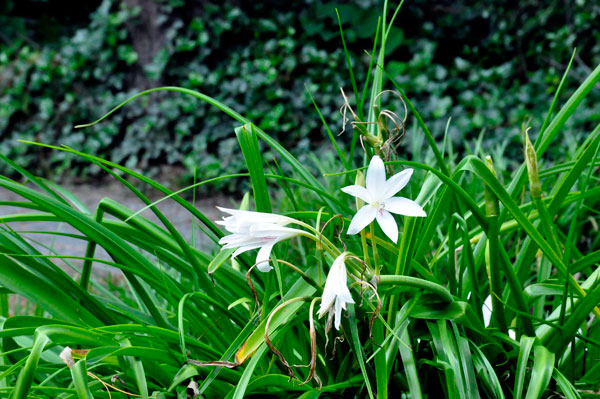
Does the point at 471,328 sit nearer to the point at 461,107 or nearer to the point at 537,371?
the point at 537,371

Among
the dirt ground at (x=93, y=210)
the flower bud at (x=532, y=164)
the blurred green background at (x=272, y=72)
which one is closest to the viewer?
the flower bud at (x=532, y=164)

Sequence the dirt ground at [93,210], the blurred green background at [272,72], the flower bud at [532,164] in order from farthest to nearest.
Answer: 1. the blurred green background at [272,72]
2. the dirt ground at [93,210]
3. the flower bud at [532,164]

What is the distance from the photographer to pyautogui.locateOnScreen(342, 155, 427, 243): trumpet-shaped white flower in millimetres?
792

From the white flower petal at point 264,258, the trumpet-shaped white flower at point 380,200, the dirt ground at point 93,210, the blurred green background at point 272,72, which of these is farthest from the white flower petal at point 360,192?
the blurred green background at point 272,72

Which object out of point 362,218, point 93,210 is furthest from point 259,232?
point 93,210

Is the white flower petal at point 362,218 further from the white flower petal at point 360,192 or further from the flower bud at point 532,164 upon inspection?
the flower bud at point 532,164

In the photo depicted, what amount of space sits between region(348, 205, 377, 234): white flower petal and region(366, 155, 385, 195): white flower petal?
0.02m

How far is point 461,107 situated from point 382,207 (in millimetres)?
3767

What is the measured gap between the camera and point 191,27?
4.72 metres

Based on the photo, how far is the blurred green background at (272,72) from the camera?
436cm

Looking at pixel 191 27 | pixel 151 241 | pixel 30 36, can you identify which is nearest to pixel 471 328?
pixel 151 241

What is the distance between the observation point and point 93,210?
4.33 m

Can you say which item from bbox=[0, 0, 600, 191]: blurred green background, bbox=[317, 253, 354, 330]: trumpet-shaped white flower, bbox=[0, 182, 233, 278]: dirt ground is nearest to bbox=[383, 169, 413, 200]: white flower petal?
bbox=[317, 253, 354, 330]: trumpet-shaped white flower

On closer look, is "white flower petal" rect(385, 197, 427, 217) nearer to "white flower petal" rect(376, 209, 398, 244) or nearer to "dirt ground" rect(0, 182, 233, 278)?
"white flower petal" rect(376, 209, 398, 244)
